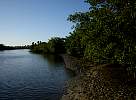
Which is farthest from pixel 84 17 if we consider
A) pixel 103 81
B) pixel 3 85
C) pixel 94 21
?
pixel 3 85

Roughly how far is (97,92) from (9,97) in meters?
14.7

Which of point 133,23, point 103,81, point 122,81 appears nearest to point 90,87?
point 103,81

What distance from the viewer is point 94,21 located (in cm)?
2831

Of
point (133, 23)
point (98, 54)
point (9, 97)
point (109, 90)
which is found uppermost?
point (133, 23)

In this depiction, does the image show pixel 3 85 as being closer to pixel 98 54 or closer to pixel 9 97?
pixel 9 97

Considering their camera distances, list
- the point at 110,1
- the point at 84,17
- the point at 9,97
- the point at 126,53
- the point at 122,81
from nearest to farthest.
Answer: the point at 126,53
the point at 110,1
the point at 122,81
the point at 84,17
the point at 9,97

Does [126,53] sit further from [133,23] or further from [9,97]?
[9,97]

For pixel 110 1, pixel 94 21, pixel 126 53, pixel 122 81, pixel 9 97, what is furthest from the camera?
pixel 9 97

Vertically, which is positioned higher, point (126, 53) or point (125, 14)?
point (125, 14)

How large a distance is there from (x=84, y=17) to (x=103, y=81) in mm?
9035

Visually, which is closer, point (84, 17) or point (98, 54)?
point (98, 54)

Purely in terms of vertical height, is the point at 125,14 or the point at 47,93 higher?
the point at 125,14

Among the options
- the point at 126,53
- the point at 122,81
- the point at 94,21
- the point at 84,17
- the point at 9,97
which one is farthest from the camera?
the point at 9,97

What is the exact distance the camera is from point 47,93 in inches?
1522
